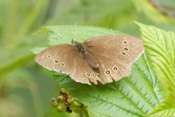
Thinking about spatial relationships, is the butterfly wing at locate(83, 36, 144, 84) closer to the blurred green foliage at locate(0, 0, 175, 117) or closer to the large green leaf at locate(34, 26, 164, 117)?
the large green leaf at locate(34, 26, 164, 117)

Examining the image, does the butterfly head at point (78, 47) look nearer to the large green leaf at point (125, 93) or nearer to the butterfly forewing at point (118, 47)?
the butterfly forewing at point (118, 47)

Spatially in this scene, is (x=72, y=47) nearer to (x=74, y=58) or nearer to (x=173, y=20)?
(x=74, y=58)

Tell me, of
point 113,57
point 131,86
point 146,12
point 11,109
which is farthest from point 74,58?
point 11,109

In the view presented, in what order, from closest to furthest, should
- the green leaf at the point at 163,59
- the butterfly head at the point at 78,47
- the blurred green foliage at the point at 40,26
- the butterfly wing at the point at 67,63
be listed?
the green leaf at the point at 163,59 < the butterfly wing at the point at 67,63 < the butterfly head at the point at 78,47 < the blurred green foliage at the point at 40,26

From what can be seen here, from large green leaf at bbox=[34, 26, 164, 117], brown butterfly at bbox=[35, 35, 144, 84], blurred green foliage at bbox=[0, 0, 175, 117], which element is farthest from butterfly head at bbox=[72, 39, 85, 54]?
blurred green foliage at bbox=[0, 0, 175, 117]

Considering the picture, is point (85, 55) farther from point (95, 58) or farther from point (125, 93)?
point (125, 93)

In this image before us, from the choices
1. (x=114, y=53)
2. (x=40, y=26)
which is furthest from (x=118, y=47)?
(x=40, y=26)

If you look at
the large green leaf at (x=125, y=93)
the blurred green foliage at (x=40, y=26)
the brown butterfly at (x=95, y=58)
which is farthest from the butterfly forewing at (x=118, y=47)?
the blurred green foliage at (x=40, y=26)
